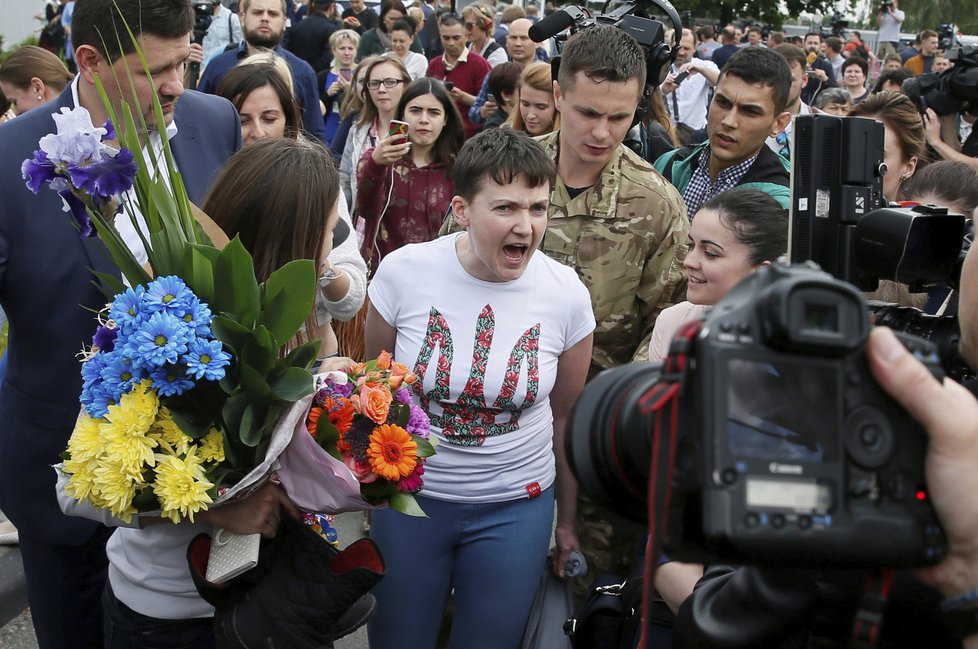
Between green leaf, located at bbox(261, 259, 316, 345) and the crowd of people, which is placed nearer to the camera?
green leaf, located at bbox(261, 259, 316, 345)

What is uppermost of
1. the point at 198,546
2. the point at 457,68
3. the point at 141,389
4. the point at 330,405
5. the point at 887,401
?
the point at 887,401

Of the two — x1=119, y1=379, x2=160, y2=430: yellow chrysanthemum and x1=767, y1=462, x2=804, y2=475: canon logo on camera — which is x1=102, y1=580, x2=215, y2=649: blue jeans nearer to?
x1=119, y1=379, x2=160, y2=430: yellow chrysanthemum

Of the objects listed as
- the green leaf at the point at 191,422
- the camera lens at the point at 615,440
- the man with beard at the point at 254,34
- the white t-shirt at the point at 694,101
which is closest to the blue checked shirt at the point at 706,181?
the green leaf at the point at 191,422

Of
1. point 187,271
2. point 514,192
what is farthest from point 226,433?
point 514,192

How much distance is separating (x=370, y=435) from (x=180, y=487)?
0.42 m

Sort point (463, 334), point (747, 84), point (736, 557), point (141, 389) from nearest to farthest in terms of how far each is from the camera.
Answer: point (736, 557)
point (141, 389)
point (463, 334)
point (747, 84)

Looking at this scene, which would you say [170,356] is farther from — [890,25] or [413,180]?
[890,25]

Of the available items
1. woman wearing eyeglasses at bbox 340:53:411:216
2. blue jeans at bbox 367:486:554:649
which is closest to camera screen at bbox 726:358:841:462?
blue jeans at bbox 367:486:554:649

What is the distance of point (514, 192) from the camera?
2854 mm

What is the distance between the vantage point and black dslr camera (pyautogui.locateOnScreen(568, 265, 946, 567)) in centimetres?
117

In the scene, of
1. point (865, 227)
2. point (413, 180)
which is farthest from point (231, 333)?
point (413, 180)

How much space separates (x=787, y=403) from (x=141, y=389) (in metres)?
1.36

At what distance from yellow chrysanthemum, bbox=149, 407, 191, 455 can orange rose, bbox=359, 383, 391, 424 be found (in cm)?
38

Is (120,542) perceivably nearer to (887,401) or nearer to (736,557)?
(736,557)
